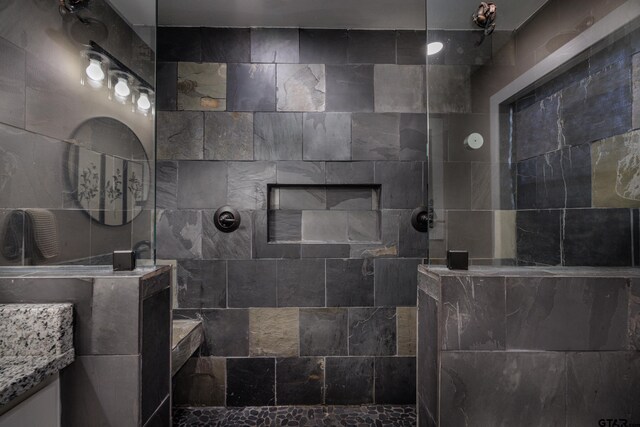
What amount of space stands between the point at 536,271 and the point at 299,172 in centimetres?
143

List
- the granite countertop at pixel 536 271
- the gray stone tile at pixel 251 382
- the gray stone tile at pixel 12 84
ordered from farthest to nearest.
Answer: the gray stone tile at pixel 251 382 < the gray stone tile at pixel 12 84 < the granite countertop at pixel 536 271

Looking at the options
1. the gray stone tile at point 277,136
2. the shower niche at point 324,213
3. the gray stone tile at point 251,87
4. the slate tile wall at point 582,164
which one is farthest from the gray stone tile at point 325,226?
the slate tile wall at point 582,164

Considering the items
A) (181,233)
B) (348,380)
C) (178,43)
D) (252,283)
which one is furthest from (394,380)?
(178,43)

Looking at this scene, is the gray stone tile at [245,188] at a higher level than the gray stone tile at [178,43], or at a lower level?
lower

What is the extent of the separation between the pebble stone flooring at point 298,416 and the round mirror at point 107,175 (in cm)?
147

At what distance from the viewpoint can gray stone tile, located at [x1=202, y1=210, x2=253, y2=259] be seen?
6.10ft

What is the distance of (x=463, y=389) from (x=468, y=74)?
5.02 ft

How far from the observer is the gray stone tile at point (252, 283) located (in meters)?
1.86

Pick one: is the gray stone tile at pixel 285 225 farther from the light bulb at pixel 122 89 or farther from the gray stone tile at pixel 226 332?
the light bulb at pixel 122 89

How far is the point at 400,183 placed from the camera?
6.23 feet

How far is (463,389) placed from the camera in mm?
891

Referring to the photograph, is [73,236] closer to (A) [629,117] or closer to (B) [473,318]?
(B) [473,318]

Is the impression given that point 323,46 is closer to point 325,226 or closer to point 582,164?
point 325,226

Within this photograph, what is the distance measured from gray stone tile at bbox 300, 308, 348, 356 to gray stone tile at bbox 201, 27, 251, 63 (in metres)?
1.93
